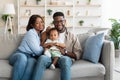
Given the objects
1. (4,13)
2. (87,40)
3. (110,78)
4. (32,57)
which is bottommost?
(110,78)

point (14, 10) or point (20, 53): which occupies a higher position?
point (14, 10)

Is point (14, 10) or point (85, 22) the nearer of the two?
point (14, 10)

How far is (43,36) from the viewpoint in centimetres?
298

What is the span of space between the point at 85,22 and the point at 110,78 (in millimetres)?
3753

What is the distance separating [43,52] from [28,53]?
19cm

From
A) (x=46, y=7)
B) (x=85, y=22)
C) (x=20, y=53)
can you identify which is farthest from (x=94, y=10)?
(x=20, y=53)

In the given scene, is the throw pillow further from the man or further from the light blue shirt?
the light blue shirt

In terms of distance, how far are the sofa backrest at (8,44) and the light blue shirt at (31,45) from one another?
0.72 ft

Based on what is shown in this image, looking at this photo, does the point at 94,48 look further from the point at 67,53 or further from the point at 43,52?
the point at 43,52

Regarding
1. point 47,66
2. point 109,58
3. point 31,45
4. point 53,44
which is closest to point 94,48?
point 109,58

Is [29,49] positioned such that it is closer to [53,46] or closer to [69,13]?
[53,46]

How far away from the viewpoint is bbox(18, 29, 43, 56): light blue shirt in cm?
281

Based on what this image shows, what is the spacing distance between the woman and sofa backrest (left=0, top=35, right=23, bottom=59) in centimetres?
17

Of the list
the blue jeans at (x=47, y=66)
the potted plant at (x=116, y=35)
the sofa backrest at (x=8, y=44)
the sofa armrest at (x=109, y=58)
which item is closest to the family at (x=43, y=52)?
the blue jeans at (x=47, y=66)
